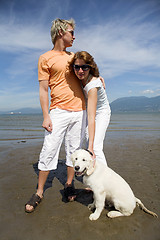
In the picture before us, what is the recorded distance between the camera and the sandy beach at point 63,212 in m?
2.63

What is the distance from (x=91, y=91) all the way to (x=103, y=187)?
1.83m

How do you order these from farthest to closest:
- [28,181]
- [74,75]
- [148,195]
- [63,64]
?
1. [28,181]
2. [148,195]
3. [74,75]
4. [63,64]

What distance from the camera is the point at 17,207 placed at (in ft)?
10.9

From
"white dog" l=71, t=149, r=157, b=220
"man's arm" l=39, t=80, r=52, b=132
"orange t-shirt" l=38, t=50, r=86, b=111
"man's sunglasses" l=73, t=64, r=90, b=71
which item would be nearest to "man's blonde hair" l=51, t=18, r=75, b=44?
"orange t-shirt" l=38, t=50, r=86, b=111

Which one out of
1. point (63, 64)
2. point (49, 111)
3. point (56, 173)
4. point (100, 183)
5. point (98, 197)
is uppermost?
point (63, 64)

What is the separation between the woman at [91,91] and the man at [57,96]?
246 millimetres

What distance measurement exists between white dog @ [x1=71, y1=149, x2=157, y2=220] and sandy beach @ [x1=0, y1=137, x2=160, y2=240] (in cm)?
16

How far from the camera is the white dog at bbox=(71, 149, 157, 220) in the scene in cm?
291

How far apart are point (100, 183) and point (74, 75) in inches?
87.4

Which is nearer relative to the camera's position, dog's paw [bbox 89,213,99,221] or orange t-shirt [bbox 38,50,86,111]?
dog's paw [bbox 89,213,99,221]

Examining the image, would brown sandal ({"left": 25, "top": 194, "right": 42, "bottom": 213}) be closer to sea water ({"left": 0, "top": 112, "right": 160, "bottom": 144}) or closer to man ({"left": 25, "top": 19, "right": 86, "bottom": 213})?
man ({"left": 25, "top": 19, "right": 86, "bottom": 213})

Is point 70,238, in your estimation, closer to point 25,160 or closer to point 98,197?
point 98,197

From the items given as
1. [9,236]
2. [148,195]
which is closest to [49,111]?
[9,236]

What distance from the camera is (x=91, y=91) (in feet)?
10.5
